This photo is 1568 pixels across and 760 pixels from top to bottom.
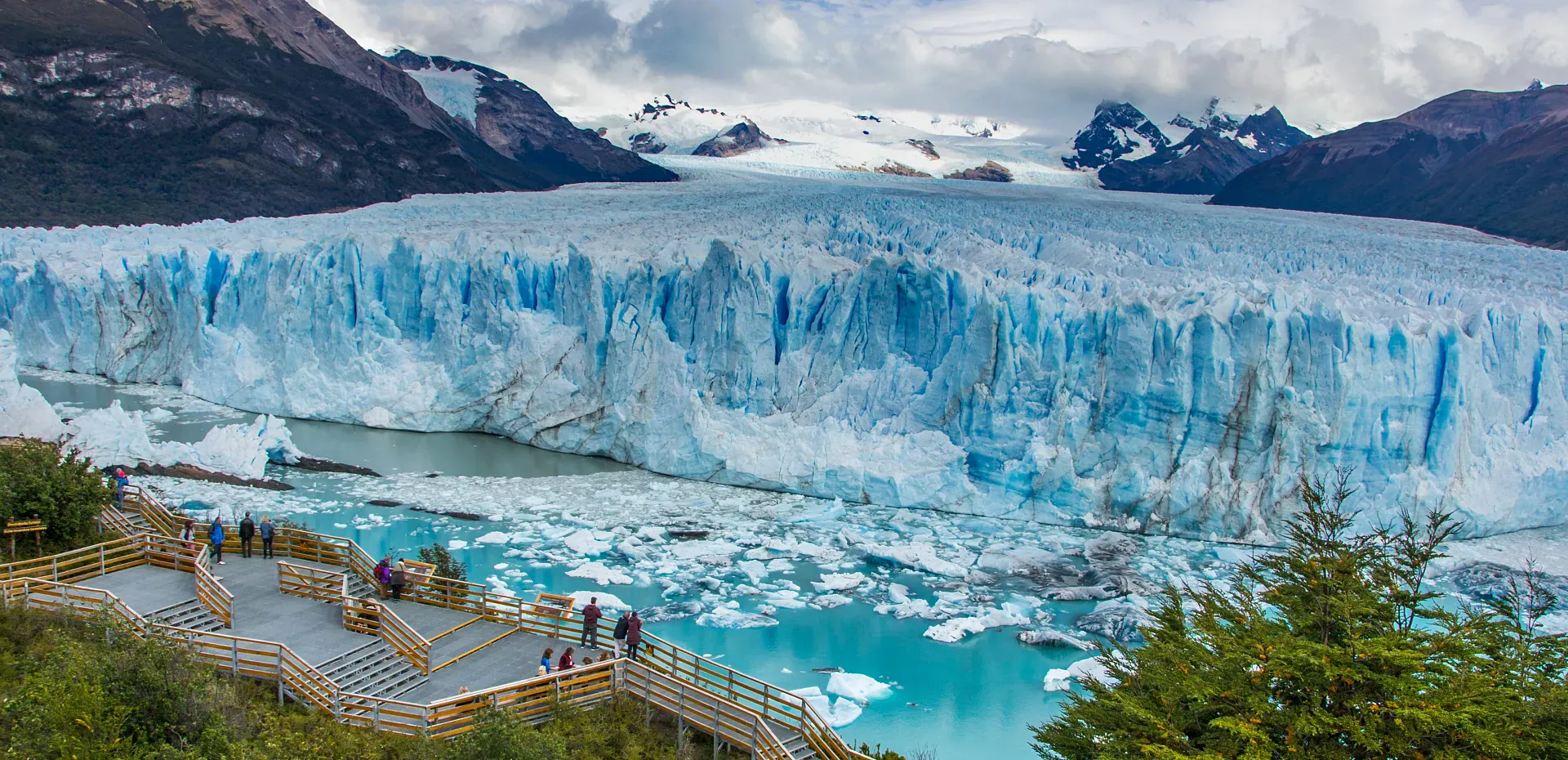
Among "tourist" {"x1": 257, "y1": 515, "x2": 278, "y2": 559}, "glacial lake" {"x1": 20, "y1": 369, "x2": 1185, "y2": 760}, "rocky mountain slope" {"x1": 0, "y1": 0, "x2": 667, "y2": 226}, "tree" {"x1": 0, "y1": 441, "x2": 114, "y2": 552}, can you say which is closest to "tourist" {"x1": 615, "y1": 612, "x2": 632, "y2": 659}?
"glacial lake" {"x1": 20, "y1": 369, "x2": 1185, "y2": 760}

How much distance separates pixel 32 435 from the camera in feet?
45.2

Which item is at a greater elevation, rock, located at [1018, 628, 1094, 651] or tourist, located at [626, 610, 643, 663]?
tourist, located at [626, 610, 643, 663]

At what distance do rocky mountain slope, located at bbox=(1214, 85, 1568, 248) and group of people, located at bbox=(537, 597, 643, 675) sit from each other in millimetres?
27838

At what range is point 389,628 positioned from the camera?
707 centimetres

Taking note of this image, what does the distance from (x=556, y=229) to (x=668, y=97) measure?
5557 centimetres

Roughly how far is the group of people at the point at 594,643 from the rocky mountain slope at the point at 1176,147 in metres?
43.6

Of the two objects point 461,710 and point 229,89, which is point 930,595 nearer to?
point 461,710

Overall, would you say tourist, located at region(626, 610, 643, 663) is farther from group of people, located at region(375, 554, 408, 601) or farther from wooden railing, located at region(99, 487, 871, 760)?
group of people, located at region(375, 554, 408, 601)

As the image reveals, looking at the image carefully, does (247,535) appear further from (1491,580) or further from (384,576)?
(1491,580)

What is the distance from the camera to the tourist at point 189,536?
25.9 feet

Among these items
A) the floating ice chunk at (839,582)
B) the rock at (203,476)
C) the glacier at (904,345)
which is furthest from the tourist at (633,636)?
the rock at (203,476)

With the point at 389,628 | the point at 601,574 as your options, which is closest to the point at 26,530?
the point at 389,628

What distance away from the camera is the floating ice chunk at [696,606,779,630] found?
10.5m

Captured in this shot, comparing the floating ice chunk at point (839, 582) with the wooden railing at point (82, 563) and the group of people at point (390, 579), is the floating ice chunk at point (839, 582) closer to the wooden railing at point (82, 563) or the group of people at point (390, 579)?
the group of people at point (390, 579)
